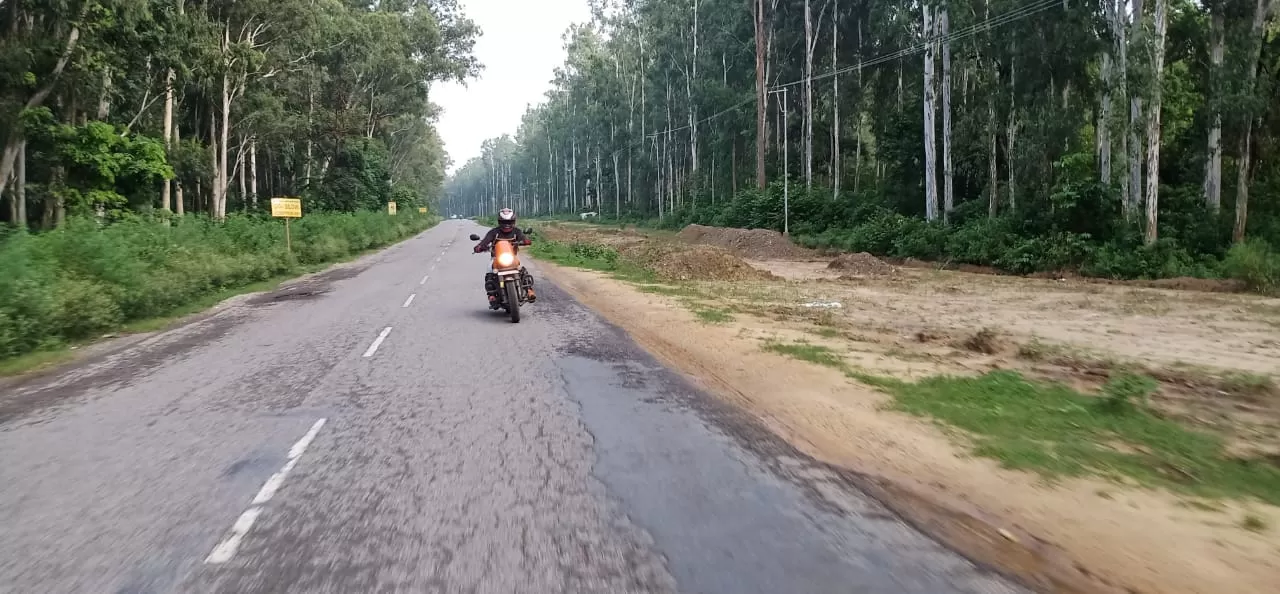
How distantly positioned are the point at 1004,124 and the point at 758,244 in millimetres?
11202

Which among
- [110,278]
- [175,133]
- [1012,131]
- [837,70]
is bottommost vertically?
[110,278]

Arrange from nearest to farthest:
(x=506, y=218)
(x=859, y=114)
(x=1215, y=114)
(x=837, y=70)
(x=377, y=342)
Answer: (x=377, y=342), (x=506, y=218), (x=1215, y=114), (x=837, y=70), (x=859, y=114)

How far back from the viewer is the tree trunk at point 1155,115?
2192 centimetres

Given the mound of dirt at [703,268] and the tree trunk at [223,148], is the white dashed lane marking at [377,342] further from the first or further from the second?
the tree trunk at [223,148]

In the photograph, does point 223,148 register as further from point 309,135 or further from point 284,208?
point 309,135

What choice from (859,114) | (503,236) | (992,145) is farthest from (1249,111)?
(859,114)

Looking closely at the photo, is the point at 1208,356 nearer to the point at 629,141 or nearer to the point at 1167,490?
the point at 1167,490

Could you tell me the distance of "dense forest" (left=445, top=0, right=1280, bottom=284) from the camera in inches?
930

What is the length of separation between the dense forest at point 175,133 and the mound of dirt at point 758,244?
1711 centimetres

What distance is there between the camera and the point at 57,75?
2377cm

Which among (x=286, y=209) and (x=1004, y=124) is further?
(x=1004, y=124)

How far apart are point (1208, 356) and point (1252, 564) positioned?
329 inches

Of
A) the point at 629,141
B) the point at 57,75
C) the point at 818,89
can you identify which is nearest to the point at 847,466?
the point at 57,75

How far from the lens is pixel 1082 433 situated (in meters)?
6.96
